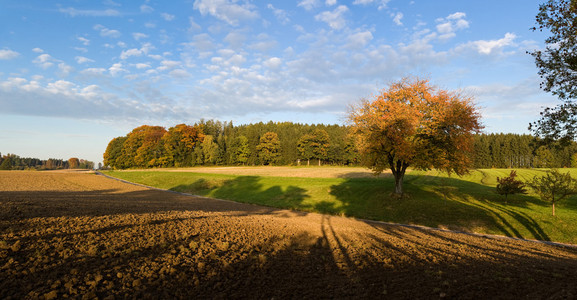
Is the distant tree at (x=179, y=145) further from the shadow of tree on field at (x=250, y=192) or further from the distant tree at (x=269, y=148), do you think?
the shadow of tree on field at (x=250, y=192)

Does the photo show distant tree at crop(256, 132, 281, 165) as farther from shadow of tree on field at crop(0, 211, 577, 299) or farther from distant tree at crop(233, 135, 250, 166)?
shadow of tree on field at crop(0, 211, 577, 299)

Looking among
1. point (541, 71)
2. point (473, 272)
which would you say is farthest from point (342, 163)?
point (473, 272)

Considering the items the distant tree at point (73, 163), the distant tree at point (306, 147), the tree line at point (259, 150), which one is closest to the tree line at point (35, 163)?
the distant tree at point (73, 163)

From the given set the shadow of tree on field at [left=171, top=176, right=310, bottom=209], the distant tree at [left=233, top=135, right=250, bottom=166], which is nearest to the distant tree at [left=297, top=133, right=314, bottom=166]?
the distant tree at [left=233, top=135, right=250, bottom=166]

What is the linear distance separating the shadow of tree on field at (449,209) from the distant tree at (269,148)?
65802mm

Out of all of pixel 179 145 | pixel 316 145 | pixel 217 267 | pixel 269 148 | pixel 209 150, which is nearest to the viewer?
pixel 217 267

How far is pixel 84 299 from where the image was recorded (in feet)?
13.4

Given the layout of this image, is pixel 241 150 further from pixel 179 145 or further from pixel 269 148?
pixel 179 145

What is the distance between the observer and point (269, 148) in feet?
304

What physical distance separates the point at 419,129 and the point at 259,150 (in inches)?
2980

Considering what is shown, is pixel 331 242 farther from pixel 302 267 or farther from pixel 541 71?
pixel 541 71

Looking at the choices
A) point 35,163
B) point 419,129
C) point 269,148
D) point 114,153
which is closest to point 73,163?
point 35,163

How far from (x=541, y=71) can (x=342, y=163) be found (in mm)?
82075

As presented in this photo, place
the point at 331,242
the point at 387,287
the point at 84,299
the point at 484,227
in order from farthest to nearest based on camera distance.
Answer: the point at 484,227
the point at 331,242
the point at 387,287
the point at 84,299
